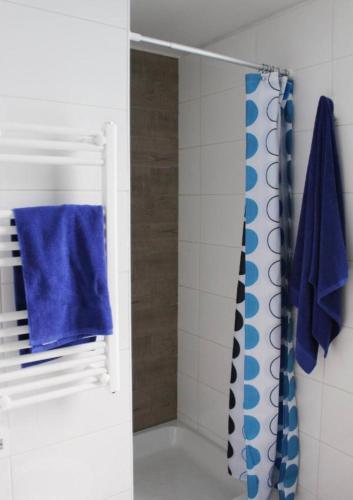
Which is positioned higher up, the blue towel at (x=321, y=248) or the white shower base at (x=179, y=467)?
the blue towel at (x=321, y=248)

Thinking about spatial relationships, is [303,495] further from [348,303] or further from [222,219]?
[222,219]

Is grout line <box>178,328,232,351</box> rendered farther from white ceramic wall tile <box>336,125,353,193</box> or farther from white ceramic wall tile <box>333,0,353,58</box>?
white ceramic wall tile <box>333,0,353,58</box>

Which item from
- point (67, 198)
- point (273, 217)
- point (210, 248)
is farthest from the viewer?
point (210, 248)

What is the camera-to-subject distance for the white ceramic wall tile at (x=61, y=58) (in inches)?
54.5

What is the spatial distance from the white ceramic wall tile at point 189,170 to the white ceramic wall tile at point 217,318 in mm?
602

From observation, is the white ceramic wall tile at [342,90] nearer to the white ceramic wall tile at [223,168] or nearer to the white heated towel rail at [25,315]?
the white ceramic wall tile at [223,168]

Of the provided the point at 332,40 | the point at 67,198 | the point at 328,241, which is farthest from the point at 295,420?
the point at 332,40

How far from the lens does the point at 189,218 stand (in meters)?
2.71

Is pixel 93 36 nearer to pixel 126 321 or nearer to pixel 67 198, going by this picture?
pixel 67 198

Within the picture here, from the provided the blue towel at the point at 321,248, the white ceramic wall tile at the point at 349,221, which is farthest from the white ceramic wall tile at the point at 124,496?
the white ceramic wall tile at the point at 349,221

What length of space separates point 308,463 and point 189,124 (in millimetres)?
1817

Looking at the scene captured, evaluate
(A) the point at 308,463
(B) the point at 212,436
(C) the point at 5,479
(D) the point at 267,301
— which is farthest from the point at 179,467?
(C) the point at 5,479

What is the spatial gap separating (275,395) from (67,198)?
3.98 ft

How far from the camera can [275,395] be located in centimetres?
202
